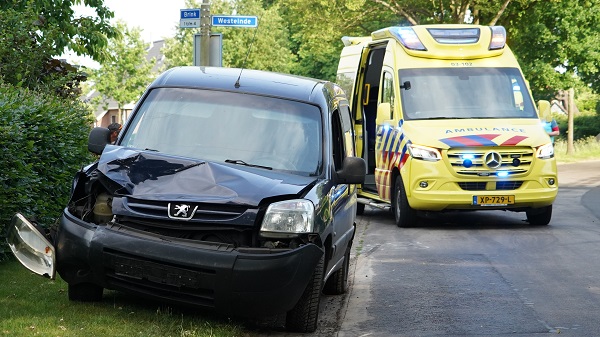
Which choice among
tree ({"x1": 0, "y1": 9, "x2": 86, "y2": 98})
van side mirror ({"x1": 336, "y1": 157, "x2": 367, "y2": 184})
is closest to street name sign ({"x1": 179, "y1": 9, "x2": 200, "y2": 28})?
tree ({"x1": 0, "y1": 9, "x2": 86, "y2": 98})

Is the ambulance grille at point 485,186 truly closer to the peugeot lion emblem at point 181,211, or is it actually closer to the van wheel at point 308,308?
the van wheel at point 308,308

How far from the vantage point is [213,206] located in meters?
7.26

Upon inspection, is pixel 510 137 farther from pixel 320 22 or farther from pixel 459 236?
pixel 320 22

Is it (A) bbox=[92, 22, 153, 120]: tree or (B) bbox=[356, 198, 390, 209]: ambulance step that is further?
(A) bbox=[92, 22, 153, 120]: tree

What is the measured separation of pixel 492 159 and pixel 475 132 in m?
0.46

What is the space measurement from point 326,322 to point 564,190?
17199mm

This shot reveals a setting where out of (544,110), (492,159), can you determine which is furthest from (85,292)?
(544,110)

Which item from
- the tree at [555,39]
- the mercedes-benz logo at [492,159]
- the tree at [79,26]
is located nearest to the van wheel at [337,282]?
the mercedes-benz logo at [492,159]

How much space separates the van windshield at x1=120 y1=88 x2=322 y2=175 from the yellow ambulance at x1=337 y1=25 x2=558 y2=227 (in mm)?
6992

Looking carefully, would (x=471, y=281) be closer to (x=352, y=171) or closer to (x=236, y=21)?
(x=352, y=171)

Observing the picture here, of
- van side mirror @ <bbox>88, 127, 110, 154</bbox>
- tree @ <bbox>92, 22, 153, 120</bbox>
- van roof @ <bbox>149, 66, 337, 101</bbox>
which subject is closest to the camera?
van side mirror @ <bbox>88, 127, 110, 154</bbox>

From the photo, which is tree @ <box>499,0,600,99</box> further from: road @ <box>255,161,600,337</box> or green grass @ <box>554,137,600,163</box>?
road @ <box>255,161,600,337</box>

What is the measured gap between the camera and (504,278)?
10672mm

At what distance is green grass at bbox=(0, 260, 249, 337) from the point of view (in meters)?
6.99
